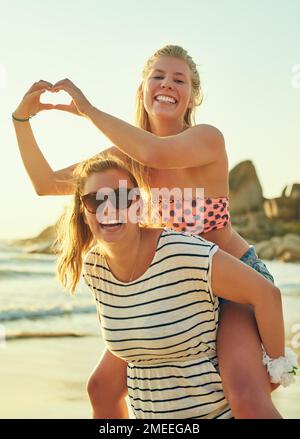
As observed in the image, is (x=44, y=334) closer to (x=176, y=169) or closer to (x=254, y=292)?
(x=176, y=169)

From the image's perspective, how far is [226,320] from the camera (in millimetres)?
4035

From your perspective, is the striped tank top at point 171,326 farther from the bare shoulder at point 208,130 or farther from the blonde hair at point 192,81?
the blonde hair at point 192,81

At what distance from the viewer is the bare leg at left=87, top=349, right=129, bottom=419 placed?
453 cm

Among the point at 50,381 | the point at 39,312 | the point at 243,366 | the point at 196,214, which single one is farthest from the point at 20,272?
the point at 243,366

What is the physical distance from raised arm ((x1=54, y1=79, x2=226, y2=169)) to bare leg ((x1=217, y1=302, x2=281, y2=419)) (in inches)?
30.3

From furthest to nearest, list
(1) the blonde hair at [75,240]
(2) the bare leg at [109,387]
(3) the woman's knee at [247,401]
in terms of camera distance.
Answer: (2) the bare leg at [109,387], (1) the blonde hair at [75,240], (3) the woman's knee at [247,401]

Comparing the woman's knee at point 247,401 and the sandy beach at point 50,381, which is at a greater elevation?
the woman's knee at point 247,401

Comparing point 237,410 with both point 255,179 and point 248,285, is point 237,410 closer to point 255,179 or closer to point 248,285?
point 248,285

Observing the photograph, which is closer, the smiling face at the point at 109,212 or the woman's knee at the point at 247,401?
the woman's knee at the point at 247,401

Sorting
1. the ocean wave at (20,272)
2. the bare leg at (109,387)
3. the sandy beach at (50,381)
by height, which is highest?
the bare leg at (109,387)

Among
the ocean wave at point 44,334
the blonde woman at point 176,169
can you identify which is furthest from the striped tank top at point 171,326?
the ocean wave at point 44,334

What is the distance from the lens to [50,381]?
705 cm

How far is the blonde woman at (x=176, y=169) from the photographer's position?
3928 mm

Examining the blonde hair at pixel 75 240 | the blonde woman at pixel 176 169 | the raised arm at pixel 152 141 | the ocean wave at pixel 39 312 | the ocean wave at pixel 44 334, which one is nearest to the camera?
the blonde woman at pixel 176 169
